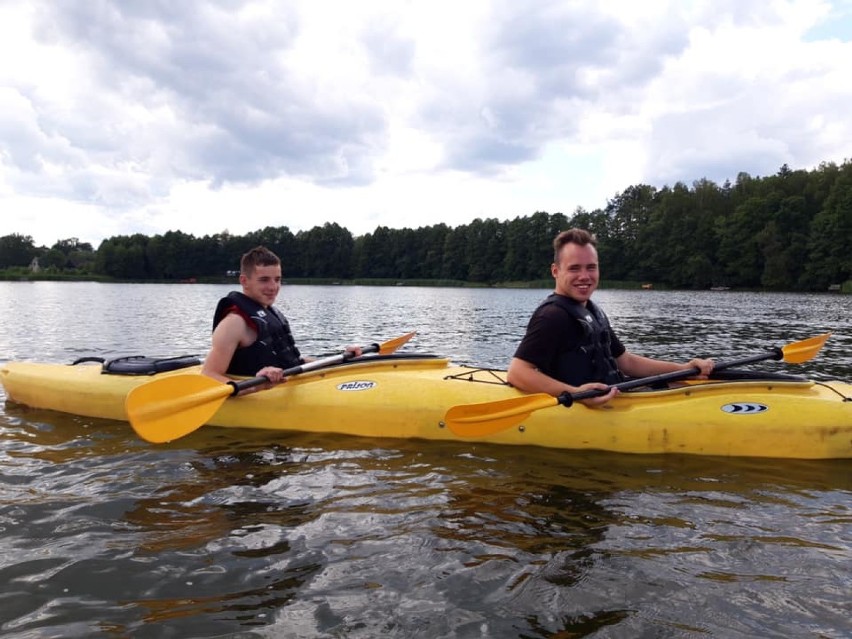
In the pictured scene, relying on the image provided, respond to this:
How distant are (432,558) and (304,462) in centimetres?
198

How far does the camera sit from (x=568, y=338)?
498cm

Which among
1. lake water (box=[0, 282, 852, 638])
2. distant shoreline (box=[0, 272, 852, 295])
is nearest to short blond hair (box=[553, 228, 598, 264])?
lake water (box=[0, 282, 852, 638])

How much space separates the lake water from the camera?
2.75 metres

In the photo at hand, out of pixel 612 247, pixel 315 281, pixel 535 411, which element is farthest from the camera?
pixel 315 281

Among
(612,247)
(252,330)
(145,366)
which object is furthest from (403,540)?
(612,247)

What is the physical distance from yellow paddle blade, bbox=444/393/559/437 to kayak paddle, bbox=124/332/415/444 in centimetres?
188

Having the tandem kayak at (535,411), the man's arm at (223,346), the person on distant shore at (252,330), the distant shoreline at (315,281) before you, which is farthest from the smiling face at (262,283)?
the distant shoreline at (315,281)

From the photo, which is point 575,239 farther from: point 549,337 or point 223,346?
point 223,346

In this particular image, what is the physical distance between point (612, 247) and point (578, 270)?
79144 millimetres

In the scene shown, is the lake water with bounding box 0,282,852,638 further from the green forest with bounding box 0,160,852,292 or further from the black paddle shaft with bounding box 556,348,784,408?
Result: the green forest with bounding box 0,160,852,292

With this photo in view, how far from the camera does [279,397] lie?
596 centimetres

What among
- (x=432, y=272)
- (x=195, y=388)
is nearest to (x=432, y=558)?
(x=195, y=388)

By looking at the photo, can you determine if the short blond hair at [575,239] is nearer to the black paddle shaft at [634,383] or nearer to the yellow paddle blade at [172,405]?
the black paddle shaft at [634,383]

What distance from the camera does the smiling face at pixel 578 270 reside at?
4.90 metres
